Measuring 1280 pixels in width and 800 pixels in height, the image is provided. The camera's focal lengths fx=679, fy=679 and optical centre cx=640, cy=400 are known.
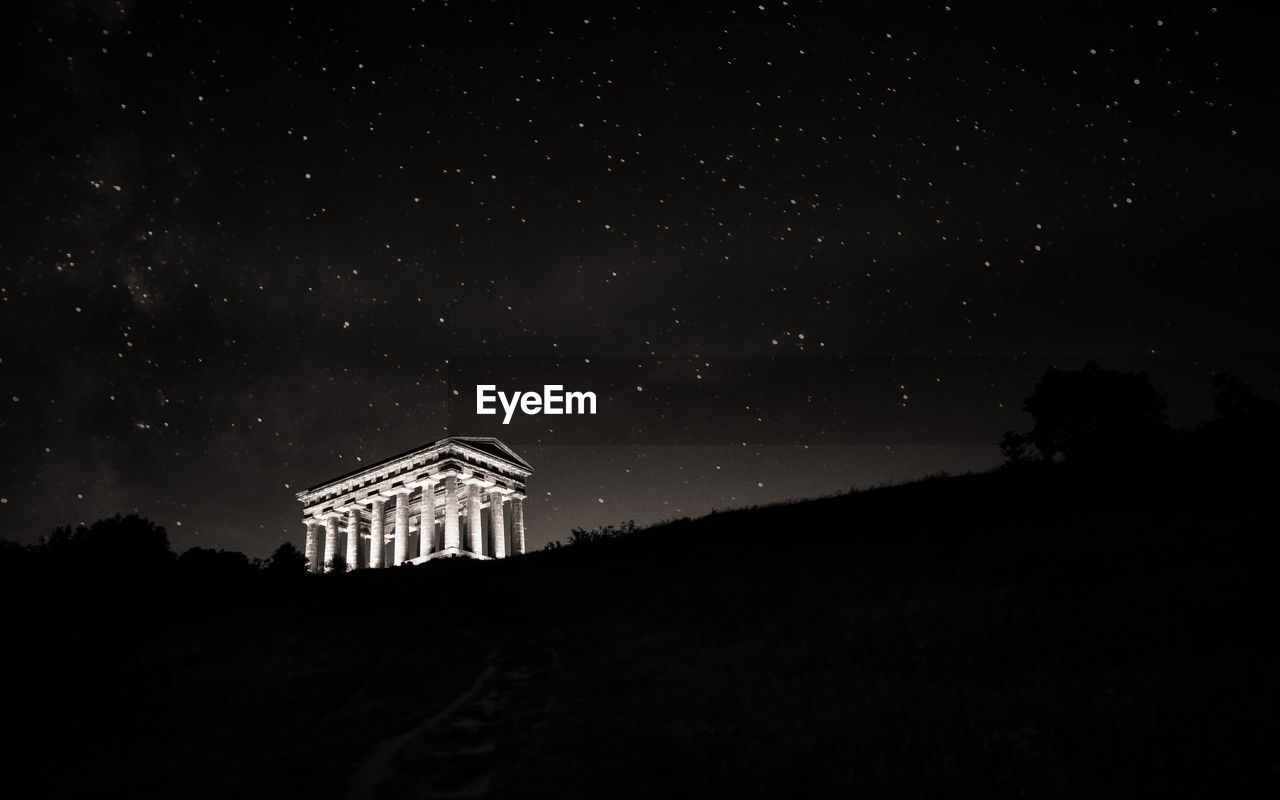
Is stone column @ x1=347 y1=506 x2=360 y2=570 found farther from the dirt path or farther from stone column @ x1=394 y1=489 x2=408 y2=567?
the dirt path

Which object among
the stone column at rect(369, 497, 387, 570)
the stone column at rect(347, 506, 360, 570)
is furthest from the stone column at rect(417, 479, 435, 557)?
the stone column at rect(347, 506, 360, 570)

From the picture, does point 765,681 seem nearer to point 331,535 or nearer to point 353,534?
point 353,534

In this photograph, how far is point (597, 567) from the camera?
3372 cm

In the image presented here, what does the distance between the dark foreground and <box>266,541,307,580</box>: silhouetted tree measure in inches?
664

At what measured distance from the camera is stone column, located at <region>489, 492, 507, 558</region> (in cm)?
6694

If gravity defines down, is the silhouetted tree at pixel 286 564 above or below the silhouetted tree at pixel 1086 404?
below

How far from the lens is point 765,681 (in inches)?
493

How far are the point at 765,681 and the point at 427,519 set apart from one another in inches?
2279

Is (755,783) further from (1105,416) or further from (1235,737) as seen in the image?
(1105,416)

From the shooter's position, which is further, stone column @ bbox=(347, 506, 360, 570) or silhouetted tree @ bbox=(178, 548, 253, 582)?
stone column @ bbox=(347, 506, 360, 570)

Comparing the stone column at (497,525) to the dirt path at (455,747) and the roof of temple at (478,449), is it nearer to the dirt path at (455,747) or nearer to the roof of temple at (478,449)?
the roof of temple at (478,449)

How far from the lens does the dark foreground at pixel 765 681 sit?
7.87 m

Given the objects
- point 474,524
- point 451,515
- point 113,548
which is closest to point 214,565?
point 113,548

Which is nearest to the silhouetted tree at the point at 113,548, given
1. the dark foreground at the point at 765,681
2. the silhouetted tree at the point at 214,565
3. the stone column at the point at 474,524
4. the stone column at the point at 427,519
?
the silhouetted tree at the point at 214,565
